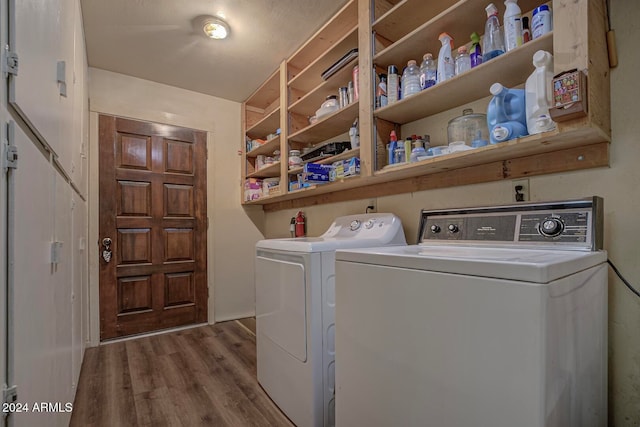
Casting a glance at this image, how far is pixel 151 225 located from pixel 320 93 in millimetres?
1948

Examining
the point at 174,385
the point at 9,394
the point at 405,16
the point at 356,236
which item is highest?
the point at 405,16

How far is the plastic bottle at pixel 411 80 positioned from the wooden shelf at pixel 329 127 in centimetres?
34

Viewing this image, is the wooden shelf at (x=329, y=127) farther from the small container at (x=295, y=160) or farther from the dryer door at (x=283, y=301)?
the dryer door at (x=283, y=301)

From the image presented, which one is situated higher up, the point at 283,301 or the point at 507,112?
the point at 507,112

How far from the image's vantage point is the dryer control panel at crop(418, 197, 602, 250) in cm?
101

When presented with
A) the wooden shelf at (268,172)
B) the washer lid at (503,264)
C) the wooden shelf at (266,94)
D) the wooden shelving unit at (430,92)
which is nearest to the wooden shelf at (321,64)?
the wooden shelving unit at (430,92)

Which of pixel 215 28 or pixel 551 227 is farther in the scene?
pixel 215 28

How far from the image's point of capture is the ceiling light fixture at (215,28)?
2.04 meters

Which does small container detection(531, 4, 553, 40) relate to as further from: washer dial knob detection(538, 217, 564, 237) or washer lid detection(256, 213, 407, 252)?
washer lid detection(256, 213, 407, 252)

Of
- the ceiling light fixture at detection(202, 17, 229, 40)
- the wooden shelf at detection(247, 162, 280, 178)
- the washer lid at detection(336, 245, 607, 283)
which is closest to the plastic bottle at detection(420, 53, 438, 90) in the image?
→ the washer lid at detection(336, 245, 607, 283)

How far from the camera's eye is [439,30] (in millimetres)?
1441

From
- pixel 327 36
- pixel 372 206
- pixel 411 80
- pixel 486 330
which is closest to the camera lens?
pixel 486 330

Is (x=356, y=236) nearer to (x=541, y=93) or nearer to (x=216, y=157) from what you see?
(x=541, y=93)

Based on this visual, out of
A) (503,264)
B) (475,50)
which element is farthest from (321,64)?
(503,264)
